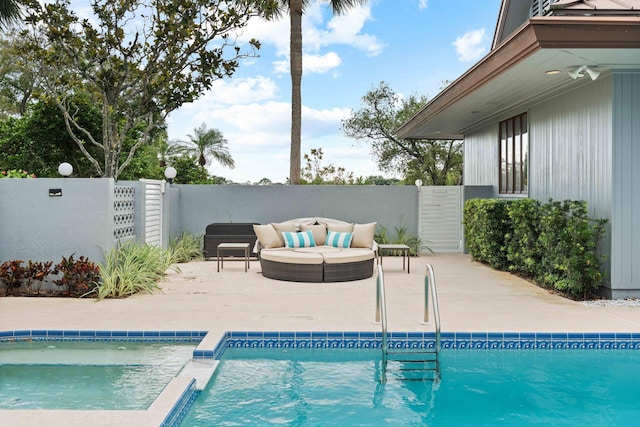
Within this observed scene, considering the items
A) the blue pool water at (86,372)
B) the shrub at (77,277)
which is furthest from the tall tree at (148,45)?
the blue pool water at (86,372)

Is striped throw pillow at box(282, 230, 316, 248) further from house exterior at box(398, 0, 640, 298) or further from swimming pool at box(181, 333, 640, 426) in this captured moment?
swimming pool at box(181, 333, 640, 426)

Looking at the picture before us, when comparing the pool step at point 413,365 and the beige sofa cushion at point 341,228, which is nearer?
the pool step at point 413,365

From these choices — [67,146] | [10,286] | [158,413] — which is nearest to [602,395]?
[158,413]

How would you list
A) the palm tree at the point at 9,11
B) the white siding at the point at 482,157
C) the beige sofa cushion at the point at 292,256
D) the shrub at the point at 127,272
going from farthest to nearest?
the white siding at the point at 482,157 < the palm tree at the point at 9,11 < the beige sofa cushion at the point at 292,256 < the shrub at the point at 127,272

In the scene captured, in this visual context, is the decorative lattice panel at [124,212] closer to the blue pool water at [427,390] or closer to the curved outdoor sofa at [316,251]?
the curved outdoor sofa at [316,251]

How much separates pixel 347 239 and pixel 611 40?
564 centimetres

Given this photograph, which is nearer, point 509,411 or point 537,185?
point 509,411

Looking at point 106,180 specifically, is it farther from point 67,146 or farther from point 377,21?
point 377,21

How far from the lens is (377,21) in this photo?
22719mm

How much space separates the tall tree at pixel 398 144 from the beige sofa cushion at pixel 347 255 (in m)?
15.9

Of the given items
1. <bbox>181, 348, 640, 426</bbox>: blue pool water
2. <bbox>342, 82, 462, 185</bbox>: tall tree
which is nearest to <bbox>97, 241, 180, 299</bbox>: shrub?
<bbox>181, 348, 640, 426</bbox>: blue pool water

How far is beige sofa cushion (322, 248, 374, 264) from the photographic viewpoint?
9844 millimetres

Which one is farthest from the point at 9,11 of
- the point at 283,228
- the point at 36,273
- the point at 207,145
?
the point at 207,145

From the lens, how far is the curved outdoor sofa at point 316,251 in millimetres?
9859
